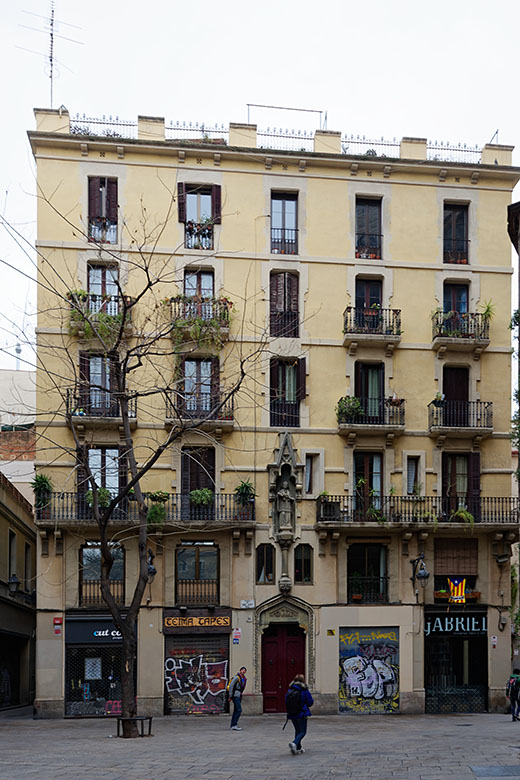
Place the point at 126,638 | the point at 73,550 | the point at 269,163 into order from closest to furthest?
the point at 126,638
the point at 73,550
the point at 269,163

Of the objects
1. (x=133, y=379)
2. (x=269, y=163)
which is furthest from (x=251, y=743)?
(x=269, y=163)

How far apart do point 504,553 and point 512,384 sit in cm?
612

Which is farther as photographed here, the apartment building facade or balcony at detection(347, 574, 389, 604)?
balcony at detection(347, 574, 389, 604)

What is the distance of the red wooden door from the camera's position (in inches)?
1302

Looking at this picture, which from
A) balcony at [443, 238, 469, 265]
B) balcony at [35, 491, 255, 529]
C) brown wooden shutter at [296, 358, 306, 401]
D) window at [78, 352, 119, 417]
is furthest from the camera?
balcony at [443, 238, 469, 265]

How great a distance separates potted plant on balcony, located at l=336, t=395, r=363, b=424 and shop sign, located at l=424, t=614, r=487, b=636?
735cm

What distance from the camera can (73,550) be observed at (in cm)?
3266

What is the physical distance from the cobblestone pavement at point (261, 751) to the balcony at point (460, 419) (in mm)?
9629

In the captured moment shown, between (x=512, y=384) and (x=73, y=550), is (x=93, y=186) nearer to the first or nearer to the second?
(x=73, y=550)

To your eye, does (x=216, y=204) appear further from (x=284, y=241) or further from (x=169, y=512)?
(x=169, y=512)

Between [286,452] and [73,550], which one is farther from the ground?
[286,452]

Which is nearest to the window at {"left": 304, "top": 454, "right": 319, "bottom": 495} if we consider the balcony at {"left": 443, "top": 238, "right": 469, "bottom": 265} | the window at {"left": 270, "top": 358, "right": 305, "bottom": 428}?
the window at {"left": 270, "top": 358, "right": 305, "bottom": 428}

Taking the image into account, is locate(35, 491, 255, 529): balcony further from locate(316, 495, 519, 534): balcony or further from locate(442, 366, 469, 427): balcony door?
locate(442, 366, 469, 427): balcony door

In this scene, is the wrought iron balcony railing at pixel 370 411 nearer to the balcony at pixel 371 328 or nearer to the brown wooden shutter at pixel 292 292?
the balcony at pixel 371 328
